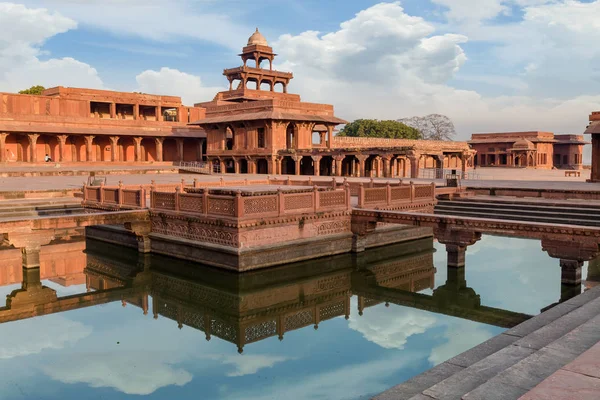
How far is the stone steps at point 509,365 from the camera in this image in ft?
14.4

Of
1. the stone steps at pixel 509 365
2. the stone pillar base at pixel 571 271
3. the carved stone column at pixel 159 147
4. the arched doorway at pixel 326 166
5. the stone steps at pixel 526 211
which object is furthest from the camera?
the carved stone column at pixel 159 147

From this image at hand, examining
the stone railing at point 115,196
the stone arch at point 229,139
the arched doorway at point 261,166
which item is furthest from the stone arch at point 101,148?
the stone railing at point 115,196

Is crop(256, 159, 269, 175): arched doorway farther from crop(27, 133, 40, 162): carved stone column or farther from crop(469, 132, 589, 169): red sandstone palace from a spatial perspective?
crop(469, 132, 589, 169): red sandstone palace

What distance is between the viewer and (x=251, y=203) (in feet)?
44.1

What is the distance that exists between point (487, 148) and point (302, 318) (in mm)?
61199

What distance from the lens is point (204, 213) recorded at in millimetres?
14102

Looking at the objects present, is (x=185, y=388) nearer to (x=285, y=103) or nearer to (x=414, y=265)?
(x=414, y=265)

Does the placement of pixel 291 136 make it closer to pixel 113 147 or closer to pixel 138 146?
pixel 138 146

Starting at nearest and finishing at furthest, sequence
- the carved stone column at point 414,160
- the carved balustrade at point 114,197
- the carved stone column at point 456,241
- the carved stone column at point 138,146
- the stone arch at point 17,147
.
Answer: the carved stone column at point 456,241 → the carved balustrade at point 114,197 → the carved stone column at point 414,160 → the stone arch at point 17,147 → the carved stone column at point 138,146

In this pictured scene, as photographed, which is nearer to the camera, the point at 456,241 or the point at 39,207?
the point at 456,241

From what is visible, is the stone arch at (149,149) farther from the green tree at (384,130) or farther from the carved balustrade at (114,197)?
the green tree at (384,130)

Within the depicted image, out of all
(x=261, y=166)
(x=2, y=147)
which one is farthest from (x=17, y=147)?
(x=261, y=166)

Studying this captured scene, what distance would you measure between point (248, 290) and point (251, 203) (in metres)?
2.15

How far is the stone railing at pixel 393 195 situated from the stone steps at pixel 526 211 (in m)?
1.72
